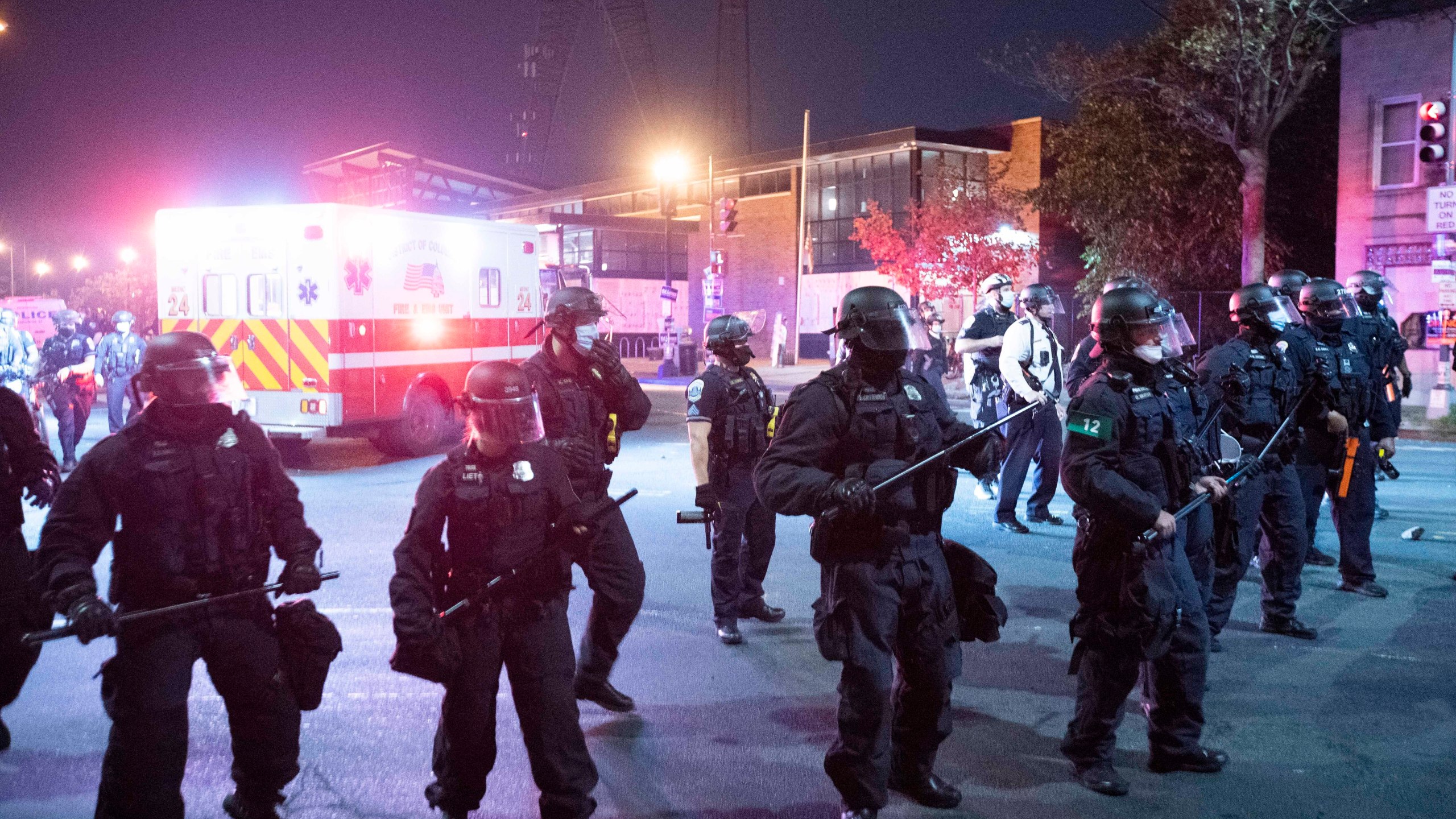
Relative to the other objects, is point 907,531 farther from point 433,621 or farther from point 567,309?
point 567,309

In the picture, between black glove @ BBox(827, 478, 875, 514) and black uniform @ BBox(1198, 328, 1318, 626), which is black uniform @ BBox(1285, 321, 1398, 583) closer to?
black uniform @ BBox(1198, 328, 1318, 626)

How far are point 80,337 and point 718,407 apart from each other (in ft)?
37.1

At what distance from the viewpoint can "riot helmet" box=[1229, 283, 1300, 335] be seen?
253 inches

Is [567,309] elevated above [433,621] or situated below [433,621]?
above

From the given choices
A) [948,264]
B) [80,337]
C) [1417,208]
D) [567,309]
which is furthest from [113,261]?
[567,309]

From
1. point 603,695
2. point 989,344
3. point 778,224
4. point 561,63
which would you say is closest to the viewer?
point 603,695

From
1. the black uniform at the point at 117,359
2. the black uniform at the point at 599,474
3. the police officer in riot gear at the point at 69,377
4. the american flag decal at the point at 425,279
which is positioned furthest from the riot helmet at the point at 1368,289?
the black uniform at the point at 117,359

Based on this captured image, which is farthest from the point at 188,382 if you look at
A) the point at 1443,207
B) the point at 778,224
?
the point at 778,224

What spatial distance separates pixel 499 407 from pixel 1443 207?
16834 millimetres

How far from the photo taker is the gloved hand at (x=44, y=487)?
4.61 metres

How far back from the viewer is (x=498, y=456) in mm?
3898

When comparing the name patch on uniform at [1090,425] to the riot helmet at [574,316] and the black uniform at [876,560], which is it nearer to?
the black uniform at [876,560]

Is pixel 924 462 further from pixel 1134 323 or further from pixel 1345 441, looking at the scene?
pixel 1345 441

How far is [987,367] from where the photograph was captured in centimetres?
1038
